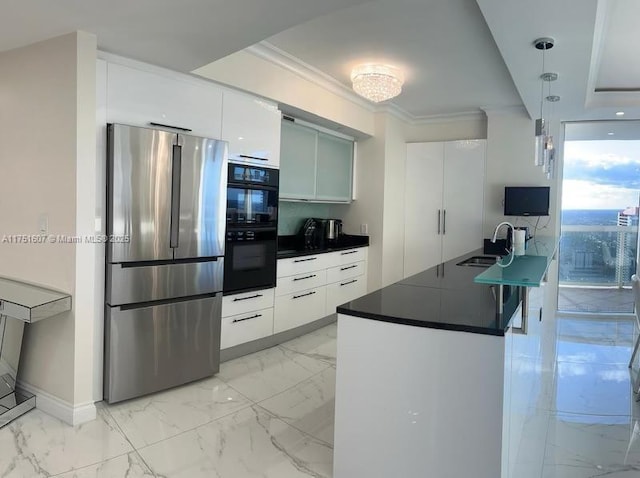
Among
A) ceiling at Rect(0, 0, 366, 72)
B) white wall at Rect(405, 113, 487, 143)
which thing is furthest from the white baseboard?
white wall at Rect(405, 113, 487, 143)

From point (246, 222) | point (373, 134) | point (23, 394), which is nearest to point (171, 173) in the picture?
point (246, 222)

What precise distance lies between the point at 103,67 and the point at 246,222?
149 cm

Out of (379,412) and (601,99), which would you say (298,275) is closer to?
(379,412)

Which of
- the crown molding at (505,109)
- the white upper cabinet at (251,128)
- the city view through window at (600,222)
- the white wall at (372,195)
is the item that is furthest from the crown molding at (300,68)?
the city view through window at (600,222)

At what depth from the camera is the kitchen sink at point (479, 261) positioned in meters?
3.39

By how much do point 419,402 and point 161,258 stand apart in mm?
1935

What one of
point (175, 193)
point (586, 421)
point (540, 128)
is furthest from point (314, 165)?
point (586, 421)

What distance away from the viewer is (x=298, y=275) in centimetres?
432

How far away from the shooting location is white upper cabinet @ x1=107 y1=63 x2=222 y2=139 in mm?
2826

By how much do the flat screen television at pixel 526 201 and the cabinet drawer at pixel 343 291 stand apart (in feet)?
6.18

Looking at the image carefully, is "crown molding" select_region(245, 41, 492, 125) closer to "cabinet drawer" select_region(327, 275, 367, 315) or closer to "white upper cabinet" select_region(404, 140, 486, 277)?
"white upper cabinet" select_region(404, 140, 486, 277)

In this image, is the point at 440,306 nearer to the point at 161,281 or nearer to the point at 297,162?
the point at 161,281

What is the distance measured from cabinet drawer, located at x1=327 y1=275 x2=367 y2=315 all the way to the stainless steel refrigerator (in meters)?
1.74

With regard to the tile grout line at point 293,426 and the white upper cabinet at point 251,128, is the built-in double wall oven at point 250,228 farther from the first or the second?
the tile grout line at point 293,426
